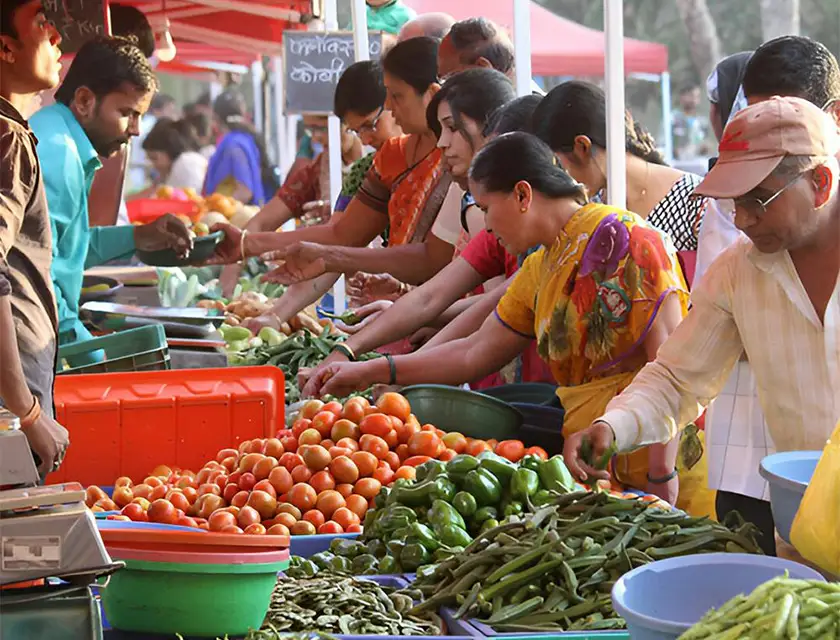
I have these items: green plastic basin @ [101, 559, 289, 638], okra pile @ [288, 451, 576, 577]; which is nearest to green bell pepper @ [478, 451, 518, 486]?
okra pile @ [288, 451, 576, 577]

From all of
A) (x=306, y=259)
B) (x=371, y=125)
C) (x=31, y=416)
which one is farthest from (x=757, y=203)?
(x=371, y=125)

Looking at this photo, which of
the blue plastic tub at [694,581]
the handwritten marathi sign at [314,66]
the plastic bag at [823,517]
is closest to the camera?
the plastic bag at [823,517]

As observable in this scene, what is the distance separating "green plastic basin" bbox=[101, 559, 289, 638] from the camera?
2.31 metres

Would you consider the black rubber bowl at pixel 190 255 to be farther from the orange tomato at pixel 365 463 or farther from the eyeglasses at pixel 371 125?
the orange tomato at pixel 365 463

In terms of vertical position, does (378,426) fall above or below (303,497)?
above

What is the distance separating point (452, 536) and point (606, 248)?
116 cm

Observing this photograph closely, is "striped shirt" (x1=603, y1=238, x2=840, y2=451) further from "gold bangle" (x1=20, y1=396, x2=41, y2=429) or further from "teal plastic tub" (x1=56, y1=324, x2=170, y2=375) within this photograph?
"teal plastic tub" (x1=56, y1=324, x2=170, y2=375)

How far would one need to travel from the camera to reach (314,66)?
22.9 ft

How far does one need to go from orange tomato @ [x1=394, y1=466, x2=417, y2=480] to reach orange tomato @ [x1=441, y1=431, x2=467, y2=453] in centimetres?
21

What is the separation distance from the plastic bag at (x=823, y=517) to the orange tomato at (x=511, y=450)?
1.59m

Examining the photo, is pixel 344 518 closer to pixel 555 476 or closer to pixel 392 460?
pixel 392 460

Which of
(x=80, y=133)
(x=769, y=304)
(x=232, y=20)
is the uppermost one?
(x=232, y=20)

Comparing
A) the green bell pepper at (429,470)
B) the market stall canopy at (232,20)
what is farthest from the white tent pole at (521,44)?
the market stall canopy at (232,20)

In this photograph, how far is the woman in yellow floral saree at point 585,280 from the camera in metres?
3.52
